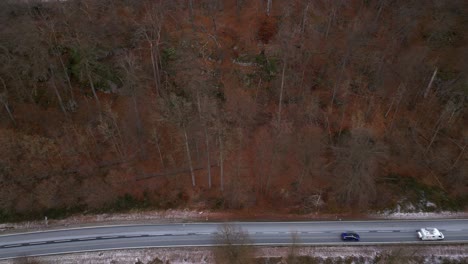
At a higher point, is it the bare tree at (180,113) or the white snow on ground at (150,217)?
the bare tree at (180,113)

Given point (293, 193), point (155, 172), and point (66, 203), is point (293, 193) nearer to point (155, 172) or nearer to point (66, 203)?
point (155, 172)

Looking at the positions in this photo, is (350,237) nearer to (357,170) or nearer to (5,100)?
(357,170)

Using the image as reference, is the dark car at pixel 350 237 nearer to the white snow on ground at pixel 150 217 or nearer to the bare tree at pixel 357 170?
the white snow on ground at pixel 150 217

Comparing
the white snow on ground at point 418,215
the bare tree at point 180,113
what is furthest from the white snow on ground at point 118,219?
the white snow on ground at point 418,215

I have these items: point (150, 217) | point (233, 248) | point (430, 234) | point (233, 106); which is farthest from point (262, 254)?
point (233, 106)

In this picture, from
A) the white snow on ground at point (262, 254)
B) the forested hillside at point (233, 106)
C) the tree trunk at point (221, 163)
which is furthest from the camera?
the forested hillside at point (233, 106)

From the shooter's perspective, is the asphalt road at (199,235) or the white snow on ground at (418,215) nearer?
the asphalt road at (199,235)

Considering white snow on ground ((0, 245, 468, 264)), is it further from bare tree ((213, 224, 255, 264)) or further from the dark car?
bare tree ((213, 224, 255, 264))
